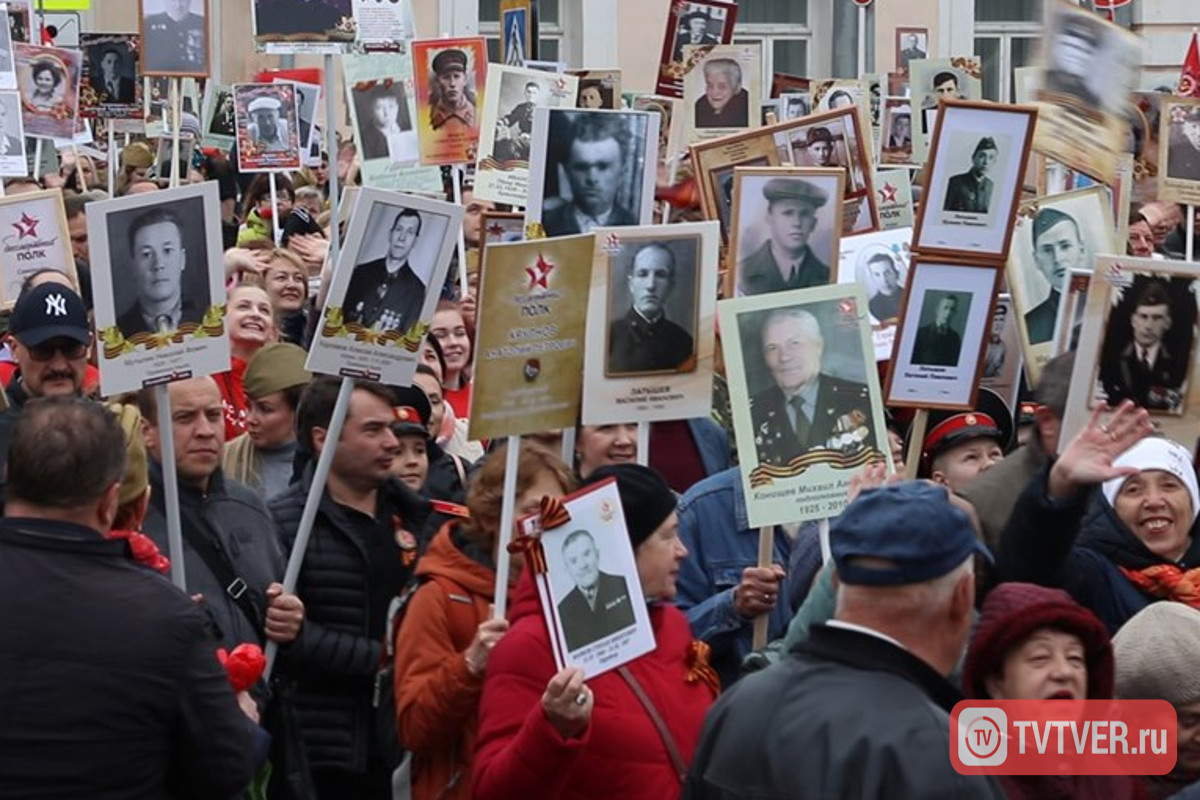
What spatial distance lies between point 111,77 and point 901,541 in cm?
1337

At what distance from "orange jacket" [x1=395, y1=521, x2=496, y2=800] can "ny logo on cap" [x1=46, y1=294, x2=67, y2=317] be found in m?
1.51

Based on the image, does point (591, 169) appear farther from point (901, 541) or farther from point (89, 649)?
point (901, 541)

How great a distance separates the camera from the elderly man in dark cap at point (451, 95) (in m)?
11.5

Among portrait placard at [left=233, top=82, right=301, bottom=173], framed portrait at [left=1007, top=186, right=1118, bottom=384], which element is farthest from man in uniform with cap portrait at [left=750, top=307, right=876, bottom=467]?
portrait placard at [left=233, top=82, right=301, bottom=173]

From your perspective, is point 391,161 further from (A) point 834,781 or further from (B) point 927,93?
(A) point 834,781

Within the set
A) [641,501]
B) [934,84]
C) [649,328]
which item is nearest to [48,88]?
[934,84]

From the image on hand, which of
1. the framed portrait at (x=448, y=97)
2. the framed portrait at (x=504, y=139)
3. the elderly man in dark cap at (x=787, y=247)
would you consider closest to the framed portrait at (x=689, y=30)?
the framed portrait at (x=448, y=97)

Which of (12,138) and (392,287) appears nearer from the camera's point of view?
(392,287)

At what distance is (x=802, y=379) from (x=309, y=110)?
1018 cm

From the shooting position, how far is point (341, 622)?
590 cm

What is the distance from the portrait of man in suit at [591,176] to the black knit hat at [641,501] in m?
2.02

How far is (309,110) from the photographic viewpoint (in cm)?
1532

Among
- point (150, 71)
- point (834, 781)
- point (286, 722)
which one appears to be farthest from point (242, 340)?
point (150, 71)

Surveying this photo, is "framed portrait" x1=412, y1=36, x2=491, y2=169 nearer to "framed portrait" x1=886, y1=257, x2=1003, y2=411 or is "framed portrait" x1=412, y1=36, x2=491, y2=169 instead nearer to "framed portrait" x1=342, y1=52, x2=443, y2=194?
"framed portrait" x1=342, y1=52, x2=443, y2=194
